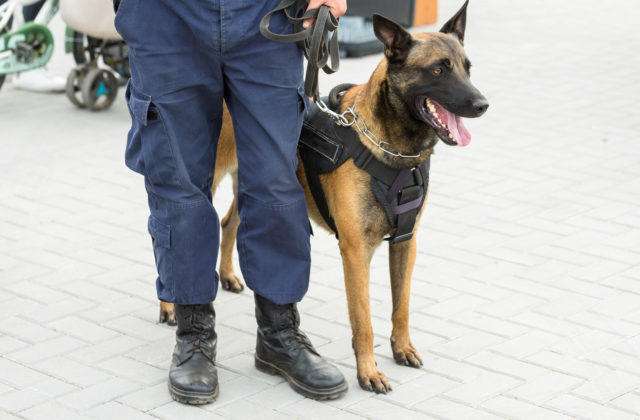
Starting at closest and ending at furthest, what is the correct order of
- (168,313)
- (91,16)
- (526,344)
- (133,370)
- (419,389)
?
(419,389)
(133,370)
(526,344)
(168,313)
(91,16)

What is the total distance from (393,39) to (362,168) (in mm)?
468

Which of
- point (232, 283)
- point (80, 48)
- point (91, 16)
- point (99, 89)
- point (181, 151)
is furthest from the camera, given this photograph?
point (80, 48)

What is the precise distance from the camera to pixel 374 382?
3.41 m

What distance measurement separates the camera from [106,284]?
436cm

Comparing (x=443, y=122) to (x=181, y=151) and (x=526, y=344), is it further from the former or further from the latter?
(x=526, y=344)

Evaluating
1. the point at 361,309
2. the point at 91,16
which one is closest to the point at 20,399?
the point at 361,309

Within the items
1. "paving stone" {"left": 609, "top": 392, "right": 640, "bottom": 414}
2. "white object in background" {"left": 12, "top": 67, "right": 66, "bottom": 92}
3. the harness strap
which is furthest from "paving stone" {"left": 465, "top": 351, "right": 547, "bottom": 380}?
"white object in background" {"left": 12, "top": 67, "right": 66, "bottom": 92}

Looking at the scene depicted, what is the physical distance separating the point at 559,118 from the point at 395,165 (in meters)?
4.15

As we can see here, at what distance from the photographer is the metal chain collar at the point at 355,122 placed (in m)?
3.35

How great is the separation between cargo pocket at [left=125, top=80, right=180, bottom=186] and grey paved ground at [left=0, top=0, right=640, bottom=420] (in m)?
0.80

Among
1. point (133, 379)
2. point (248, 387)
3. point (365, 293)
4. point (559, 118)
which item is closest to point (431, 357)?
point (365, 293)

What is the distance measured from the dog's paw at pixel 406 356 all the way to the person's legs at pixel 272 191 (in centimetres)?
31

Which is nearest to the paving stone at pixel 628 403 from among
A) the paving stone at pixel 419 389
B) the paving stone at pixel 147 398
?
the paving stone at pixel 419 389

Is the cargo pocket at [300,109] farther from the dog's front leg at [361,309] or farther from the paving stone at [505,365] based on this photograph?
the paving stone at [505,365]
